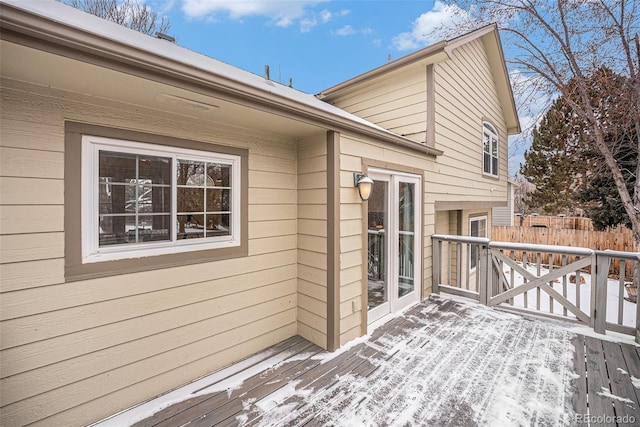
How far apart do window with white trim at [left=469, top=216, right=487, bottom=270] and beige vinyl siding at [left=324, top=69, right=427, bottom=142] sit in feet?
10.9

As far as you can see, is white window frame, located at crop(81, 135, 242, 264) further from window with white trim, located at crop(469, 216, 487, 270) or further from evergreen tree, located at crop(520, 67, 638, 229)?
evergreen tree, located at crop(520, 67, 638, 229)

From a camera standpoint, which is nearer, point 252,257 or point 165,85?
point 165,85

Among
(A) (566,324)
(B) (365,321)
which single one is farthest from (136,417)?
(A) (566,324)

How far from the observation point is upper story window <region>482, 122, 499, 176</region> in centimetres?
714

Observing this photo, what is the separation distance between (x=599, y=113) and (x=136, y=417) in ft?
33.1

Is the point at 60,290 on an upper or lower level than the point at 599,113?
lower

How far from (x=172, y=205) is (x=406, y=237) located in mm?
3156

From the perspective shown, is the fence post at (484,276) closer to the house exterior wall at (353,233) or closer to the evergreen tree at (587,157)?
the house exterior wall at (353,233)

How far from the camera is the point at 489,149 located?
7.46 metres

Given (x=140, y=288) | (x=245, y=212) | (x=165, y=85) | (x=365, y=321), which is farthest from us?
(x=365, y=321)

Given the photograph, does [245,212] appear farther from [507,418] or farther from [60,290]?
[507,418]

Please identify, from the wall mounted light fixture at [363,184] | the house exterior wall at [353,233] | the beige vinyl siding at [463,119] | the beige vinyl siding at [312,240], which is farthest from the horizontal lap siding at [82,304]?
the beige vinyl siding at [463,119]

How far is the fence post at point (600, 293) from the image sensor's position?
3.26 metres

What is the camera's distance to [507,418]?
2.06 meters
